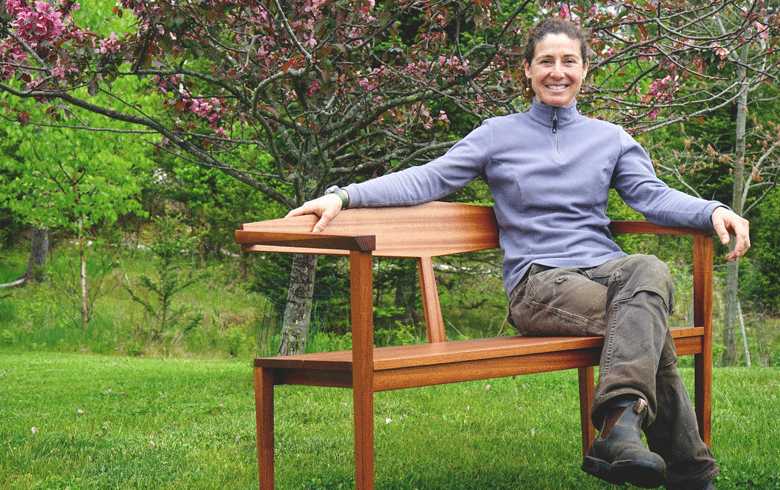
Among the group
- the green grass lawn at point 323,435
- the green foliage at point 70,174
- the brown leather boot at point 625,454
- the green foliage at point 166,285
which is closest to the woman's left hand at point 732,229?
the brown leather boot at point 625,454

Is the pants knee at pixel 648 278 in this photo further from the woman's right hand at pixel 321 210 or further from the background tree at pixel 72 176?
the background tree at pixel 72 176

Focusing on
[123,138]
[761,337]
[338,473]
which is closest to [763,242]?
[761,337]

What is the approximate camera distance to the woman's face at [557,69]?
108 inches

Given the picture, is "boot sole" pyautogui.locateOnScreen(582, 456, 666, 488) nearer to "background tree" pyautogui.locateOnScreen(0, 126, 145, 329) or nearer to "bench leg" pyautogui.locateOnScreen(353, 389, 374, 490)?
"bench leg" pyautogui.locateOnScreen(353, 389, 374, 490)

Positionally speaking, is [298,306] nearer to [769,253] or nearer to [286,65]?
[286,65]

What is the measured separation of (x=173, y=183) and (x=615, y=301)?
20427mm

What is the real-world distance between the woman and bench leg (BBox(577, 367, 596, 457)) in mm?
507

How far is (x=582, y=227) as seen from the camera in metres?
2.75

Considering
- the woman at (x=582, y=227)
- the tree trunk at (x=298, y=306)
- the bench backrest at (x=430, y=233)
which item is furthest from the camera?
the tree trunk at (x=298, y=306)

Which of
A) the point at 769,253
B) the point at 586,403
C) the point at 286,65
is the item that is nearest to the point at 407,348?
the point at 586,403

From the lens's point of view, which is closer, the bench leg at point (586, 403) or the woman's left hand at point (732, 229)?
the woman's left hand at point (732, 229)

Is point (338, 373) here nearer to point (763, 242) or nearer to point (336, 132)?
point (336, 132)

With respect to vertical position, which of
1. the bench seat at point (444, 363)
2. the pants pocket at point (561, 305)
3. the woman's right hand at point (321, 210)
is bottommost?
the bench seat at point (444, 363)

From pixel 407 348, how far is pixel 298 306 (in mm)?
2985
